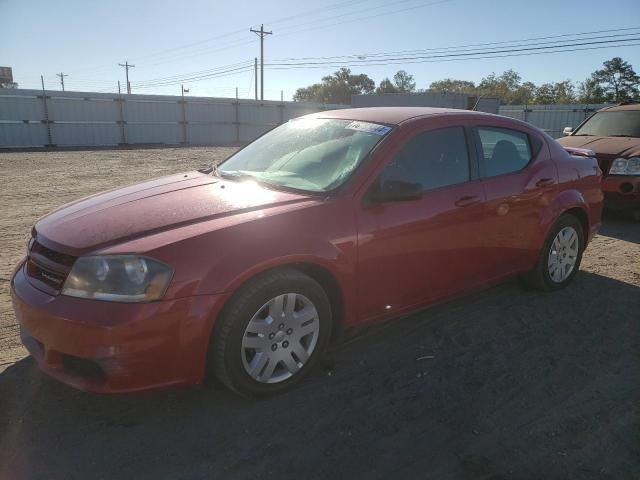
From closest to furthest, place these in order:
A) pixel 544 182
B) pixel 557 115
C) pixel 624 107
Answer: pixel 544 182
pixel 624 107
pixel 557 115

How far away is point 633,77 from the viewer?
63.4 meters

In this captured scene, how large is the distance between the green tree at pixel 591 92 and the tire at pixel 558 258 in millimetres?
70550

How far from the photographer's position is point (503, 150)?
4148mm

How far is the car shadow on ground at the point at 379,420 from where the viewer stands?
7.80 feet

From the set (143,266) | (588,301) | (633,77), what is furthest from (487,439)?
(633,77)

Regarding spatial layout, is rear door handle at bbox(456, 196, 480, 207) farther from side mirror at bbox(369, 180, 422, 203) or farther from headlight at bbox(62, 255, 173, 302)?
headlight at bbox(62, 255, 173, 302)

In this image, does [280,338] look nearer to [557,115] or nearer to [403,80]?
[557,115]

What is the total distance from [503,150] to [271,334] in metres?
2.55

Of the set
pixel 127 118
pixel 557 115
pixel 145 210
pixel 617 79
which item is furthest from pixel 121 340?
pixel 617 79

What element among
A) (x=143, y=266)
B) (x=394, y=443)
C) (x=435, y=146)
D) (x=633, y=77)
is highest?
(x=633, y=77)

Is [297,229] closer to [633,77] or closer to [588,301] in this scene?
[588,301]

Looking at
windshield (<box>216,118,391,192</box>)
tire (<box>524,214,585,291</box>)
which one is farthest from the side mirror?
tire (<box>524,214,585,291</box>)

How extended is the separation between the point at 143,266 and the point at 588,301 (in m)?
3.82

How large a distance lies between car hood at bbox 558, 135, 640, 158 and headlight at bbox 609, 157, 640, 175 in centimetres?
7
